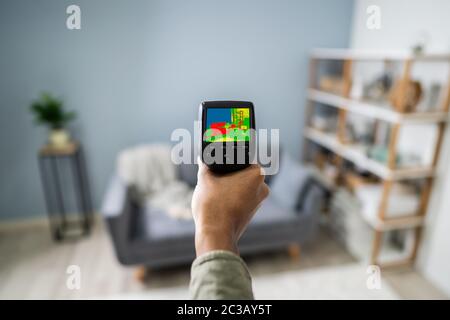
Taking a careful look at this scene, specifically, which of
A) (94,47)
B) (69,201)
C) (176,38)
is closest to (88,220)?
(69,201)

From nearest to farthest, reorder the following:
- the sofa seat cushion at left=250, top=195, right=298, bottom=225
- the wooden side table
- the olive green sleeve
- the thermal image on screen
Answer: the olive green sleeve → the thermal image on screen → the sofa seat cushion at left=250, top=195, right=298, bottom=225 → the wooden side table

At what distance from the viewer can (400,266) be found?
1.76m

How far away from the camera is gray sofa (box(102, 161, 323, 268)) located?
158 centimetres

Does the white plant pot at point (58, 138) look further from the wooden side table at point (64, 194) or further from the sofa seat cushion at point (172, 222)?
the sofa seat cushion at point (172, 222)

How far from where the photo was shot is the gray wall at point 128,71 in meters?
1.77

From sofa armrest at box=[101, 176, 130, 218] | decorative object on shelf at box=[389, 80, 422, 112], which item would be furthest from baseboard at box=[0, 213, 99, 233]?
decorative object on shelf at box=[389, 80, 422, 112]

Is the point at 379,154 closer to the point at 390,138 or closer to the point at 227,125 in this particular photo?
the point at 390,138

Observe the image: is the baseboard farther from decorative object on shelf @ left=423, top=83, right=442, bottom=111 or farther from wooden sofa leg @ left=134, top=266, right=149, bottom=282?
decorative object on shelf @ left=423, top=83, right=442, bottom=111

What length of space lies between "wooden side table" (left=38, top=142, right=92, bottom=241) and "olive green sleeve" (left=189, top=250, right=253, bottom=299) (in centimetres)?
187

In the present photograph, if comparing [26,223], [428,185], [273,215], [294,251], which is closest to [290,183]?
[273,215]

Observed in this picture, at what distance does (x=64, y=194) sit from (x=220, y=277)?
2.15 meters

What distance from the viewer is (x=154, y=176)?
1979 millimetres

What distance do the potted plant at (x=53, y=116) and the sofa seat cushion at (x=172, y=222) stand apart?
0.69 meters
